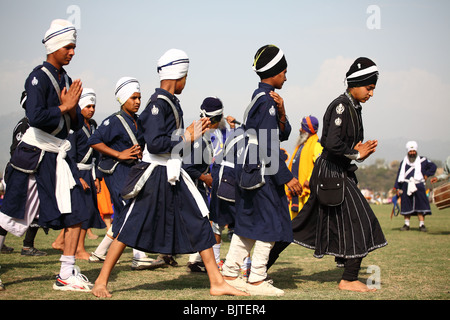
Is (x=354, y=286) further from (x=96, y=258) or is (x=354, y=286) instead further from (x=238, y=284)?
(x=96, y=258)

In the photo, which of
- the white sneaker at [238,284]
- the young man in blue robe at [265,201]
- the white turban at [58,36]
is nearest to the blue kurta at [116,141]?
the white turban at [58,36]

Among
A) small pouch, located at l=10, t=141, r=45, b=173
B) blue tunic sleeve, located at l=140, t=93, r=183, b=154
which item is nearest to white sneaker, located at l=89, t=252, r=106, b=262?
small pouch, located at l=10, t=141, r=45, b=173

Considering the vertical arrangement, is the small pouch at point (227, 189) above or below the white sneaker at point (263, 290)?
above

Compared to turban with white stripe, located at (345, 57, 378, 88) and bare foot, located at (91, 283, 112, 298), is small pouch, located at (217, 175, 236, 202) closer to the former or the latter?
turban with white stripe, located at (345, 57, 378, 88)

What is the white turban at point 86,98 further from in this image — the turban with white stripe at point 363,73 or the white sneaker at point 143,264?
the turban with white stripe at point 363,73

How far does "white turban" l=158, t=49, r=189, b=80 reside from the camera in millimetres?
5215

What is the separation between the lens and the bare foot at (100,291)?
16.2 feet

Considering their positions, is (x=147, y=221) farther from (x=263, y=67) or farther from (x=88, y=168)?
(x=88, y=168)

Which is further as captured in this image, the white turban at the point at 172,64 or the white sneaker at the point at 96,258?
the white sneaker at the point at 96,258

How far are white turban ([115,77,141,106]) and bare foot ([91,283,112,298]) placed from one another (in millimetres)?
2923

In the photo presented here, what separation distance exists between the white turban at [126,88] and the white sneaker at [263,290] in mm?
3115

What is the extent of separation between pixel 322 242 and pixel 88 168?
4260 millimetres

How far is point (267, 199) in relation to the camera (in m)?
5.36

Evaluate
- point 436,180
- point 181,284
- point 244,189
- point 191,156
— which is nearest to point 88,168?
point 191,156
